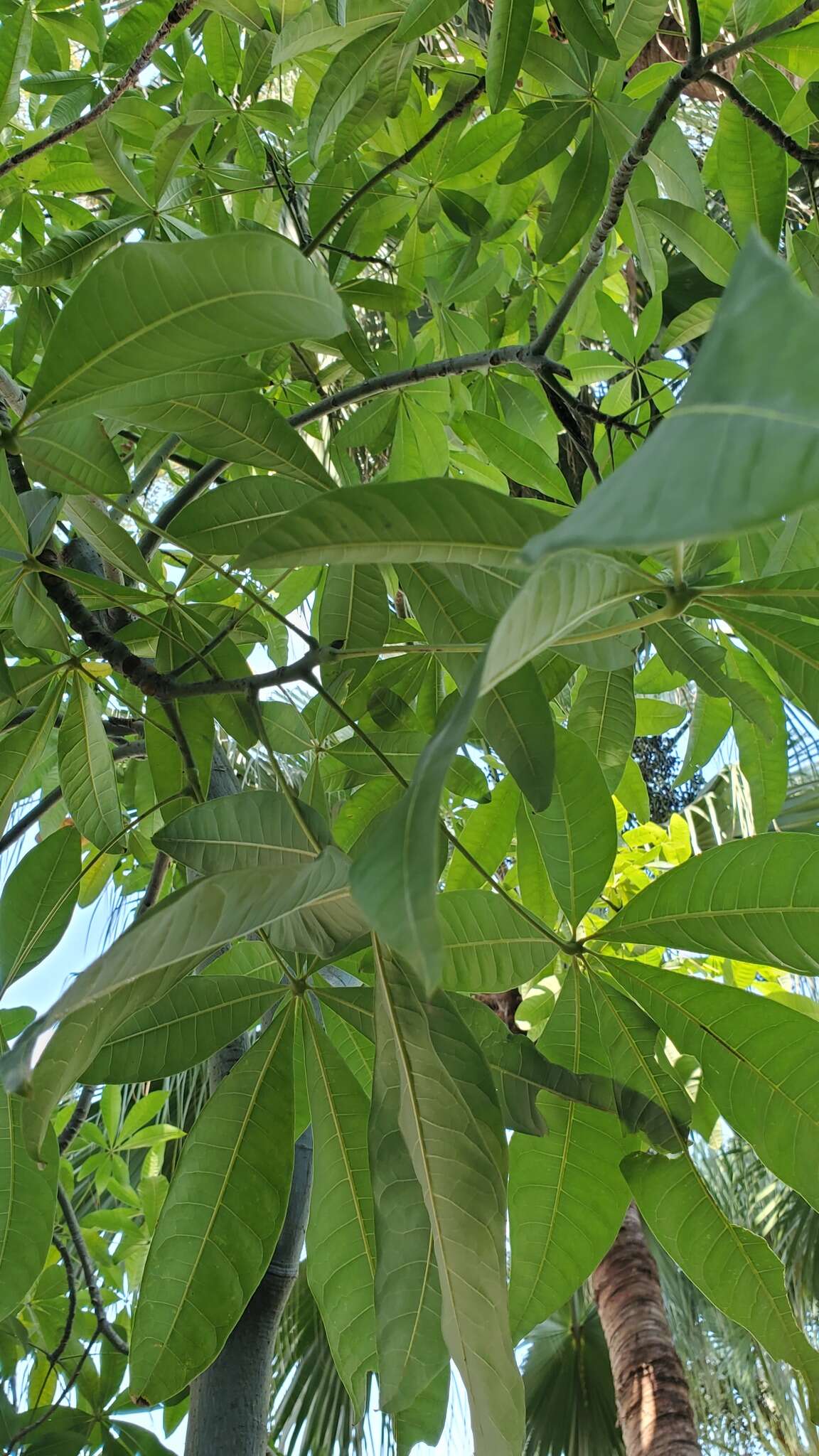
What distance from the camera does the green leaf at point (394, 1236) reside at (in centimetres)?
35

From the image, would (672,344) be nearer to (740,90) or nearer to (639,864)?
(740,90)

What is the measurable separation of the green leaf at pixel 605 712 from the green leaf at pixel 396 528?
323mm

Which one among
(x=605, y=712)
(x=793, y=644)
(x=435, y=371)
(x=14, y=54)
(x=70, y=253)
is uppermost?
(x=14, y=54)

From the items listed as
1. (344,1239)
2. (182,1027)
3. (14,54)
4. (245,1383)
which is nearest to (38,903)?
(182,1027)

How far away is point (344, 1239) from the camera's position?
42cm

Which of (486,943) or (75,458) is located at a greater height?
(75,458)

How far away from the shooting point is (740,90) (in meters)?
0.64

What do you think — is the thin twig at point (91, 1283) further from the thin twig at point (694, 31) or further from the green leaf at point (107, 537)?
the thin twig at point (694, 31)

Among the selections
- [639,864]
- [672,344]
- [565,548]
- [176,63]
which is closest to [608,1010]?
[565,548]

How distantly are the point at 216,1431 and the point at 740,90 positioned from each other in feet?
2.64

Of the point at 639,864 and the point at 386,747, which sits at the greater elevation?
the point at 639,864

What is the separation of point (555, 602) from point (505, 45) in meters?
0.45

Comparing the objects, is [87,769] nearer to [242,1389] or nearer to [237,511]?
[237,511]

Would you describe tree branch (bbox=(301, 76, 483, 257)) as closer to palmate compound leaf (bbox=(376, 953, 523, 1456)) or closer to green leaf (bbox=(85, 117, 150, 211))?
green leaf (bbox=(85, 117, 150, 211))
